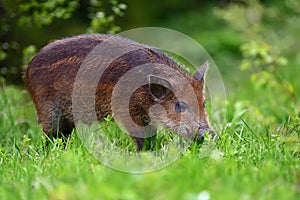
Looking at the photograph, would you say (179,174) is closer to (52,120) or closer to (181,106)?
(181,106)

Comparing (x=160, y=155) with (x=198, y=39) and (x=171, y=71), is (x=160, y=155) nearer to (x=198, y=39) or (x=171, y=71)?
(x=171, y=71)

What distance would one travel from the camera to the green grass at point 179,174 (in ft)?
10.6

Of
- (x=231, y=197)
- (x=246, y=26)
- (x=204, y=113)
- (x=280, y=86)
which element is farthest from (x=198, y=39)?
(x=231, y=197)

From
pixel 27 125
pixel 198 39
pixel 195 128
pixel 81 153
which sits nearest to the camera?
pixel 81 153

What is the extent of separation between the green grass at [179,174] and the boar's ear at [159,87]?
620mm

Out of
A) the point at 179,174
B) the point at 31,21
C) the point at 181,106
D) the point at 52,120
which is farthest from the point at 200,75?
the point at 31,21

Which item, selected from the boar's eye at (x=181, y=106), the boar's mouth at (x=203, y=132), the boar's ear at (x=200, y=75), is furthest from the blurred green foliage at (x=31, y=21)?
the boar's mouth at (x=203, y=132)

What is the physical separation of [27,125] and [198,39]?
7887 mm

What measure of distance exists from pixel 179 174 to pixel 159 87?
5.74 ft

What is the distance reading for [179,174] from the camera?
→ 363cm

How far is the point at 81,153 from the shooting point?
14.4ft

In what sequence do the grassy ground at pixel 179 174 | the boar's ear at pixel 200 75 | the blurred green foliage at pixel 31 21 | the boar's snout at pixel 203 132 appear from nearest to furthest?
the grassy ground at pixel 179 174
the boar's snout at pixel 203 132
the boar's ear at pixel 200 75
the blurred green foliage at pixel 31 21

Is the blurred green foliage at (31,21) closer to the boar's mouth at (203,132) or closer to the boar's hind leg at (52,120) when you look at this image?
the boar's hind leg at (52,120)

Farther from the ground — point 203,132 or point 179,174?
point 179,174
